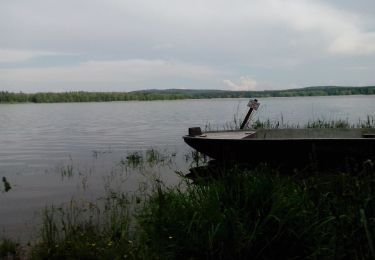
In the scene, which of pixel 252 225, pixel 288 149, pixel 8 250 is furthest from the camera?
pixel 288 149


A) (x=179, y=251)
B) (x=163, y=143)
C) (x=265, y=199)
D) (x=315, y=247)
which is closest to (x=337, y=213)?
(x=315, y=247)

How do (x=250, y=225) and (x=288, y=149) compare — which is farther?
(x=288, y=149)

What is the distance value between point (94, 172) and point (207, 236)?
390 inches

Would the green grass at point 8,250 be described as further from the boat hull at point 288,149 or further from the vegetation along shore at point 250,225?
the boat hull at point 288,149

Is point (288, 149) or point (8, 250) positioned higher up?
point (288, 149)

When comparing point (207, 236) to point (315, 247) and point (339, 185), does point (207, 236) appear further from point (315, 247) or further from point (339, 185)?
point (339, 185)

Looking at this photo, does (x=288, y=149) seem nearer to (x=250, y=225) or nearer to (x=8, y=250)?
(x=250, y=225)

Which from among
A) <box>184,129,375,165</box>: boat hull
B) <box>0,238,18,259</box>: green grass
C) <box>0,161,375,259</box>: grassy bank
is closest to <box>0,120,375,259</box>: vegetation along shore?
<box>0,161,375,259</box>: grassy bank

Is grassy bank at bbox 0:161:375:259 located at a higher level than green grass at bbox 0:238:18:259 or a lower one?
higher

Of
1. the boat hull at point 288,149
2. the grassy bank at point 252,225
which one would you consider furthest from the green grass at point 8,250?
the boat hull at point 288,149

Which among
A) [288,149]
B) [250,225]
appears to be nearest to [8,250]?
[250,225]

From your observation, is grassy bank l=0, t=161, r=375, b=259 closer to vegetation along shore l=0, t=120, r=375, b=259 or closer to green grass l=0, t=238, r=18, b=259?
vegetation along shore l=0, t=120, r=375, b=259

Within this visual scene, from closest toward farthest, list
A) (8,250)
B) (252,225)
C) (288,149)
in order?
(252,225)
(8,250)
(288,149)

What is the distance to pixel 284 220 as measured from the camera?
4238 mm
